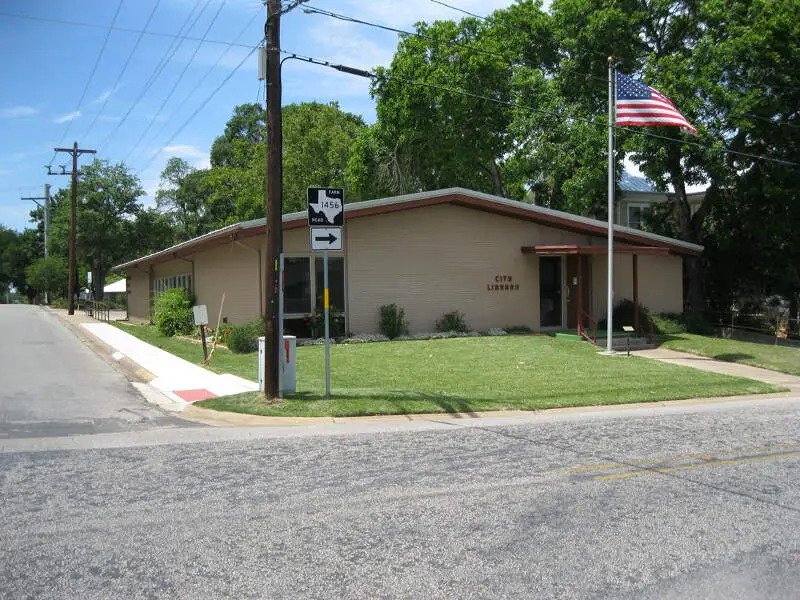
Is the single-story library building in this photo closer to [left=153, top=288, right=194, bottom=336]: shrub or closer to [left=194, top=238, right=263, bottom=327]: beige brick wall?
[left=194, top=238, right=263, bottom=327]: beige brick wall

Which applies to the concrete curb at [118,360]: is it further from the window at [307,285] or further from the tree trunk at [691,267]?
the tree trunk at [691,267]

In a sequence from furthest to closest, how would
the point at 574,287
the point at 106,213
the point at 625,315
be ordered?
the point at 106,213
the point at 574,287
the point at 625,315

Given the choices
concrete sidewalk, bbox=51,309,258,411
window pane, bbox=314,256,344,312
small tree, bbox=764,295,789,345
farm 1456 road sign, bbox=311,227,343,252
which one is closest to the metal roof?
small tree, bbox=764,295,789,345

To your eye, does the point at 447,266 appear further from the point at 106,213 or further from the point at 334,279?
the point at 106,213

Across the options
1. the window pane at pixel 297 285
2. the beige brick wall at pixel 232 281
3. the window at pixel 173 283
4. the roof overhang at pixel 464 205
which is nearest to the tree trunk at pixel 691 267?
the roof overhang at pixel 464 205

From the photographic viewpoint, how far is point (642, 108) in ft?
52.7

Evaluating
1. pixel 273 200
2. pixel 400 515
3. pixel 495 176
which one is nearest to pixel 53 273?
pixel 495 176

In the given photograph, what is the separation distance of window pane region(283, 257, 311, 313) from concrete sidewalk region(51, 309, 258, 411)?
137 inches

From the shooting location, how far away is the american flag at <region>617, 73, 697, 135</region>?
16000 mm

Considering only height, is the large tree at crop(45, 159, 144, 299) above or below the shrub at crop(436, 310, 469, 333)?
above

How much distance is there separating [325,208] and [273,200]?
896 millimetres

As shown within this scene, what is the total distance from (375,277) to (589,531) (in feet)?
50.2

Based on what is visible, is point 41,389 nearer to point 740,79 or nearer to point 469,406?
point 469,406

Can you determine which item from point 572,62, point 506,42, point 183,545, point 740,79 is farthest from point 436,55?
point 183,545
